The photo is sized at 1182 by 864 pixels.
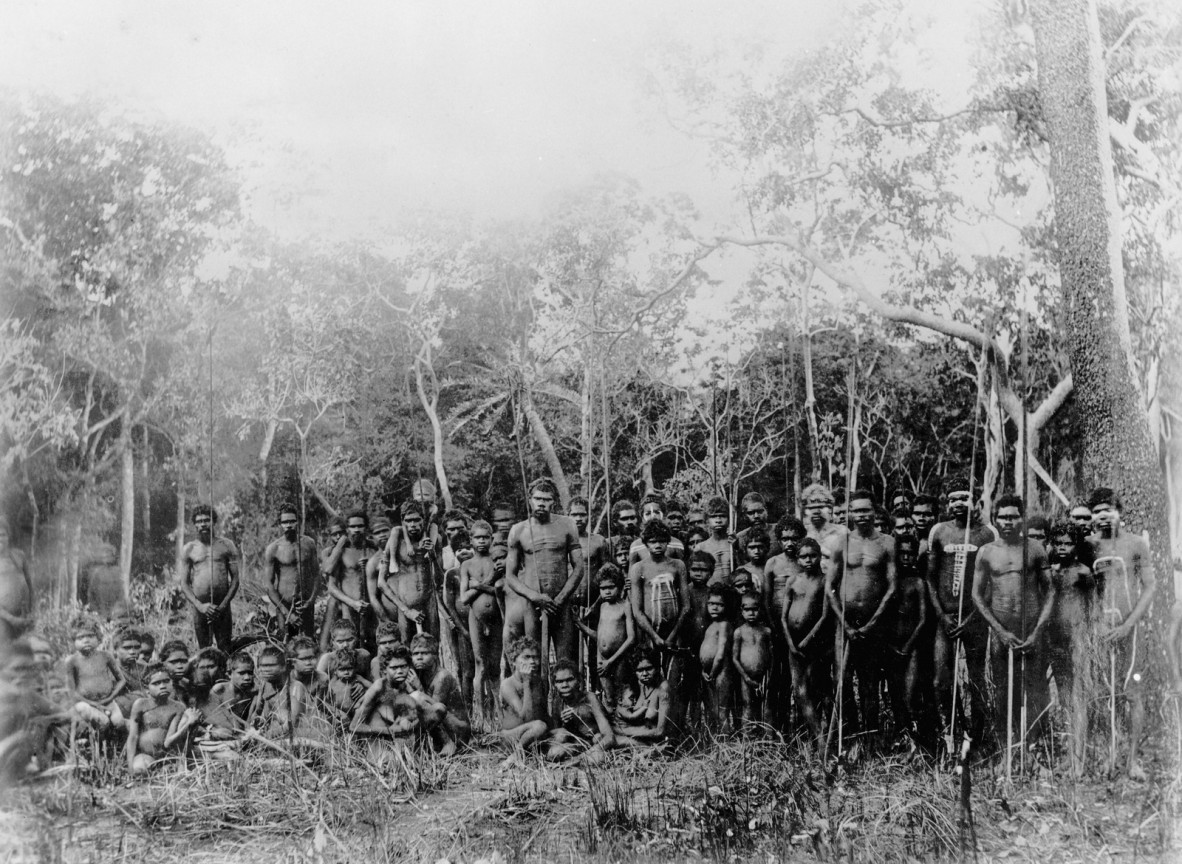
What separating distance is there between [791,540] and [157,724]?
137 inches

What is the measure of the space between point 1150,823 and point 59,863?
17.6 ft

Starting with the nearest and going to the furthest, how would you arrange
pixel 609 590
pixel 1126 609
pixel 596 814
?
pixel 596 814 → pixel 1126 609 → pixel 609 590

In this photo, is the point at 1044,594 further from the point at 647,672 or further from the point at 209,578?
the point at 209,578

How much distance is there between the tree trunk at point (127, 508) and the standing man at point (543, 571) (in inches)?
83.8

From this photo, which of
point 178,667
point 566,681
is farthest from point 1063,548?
point 178,667

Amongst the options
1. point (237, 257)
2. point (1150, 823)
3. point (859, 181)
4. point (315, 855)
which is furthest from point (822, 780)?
point (237, 257)

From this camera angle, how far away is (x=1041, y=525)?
494cm

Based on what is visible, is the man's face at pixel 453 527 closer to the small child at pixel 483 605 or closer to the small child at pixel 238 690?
the small child at pixel 483 605

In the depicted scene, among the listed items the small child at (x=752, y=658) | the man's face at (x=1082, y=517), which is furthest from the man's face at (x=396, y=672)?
the man's face at (x=1082, y=517)

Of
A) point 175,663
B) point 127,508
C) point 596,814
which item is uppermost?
point 127,508

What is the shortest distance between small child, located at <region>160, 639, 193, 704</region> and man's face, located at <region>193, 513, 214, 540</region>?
585mm

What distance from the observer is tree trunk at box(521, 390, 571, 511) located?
17.4 feet

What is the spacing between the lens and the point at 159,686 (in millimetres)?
5238

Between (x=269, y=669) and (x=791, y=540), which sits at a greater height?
(x=791, y=540)
